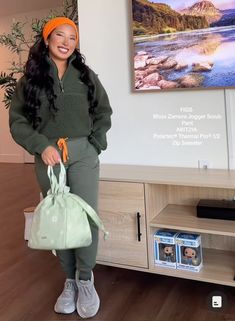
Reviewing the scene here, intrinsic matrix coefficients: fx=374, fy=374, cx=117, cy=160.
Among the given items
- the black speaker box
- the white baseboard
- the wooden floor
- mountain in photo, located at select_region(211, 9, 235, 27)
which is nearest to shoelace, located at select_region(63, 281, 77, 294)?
the wooden floor

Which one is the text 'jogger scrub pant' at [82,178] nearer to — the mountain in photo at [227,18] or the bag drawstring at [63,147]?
the bag drawstring at [63,147]

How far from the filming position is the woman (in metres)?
1.71

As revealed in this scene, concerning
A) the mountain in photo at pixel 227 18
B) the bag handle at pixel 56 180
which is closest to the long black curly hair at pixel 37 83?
the bag handle at pixel 56 180

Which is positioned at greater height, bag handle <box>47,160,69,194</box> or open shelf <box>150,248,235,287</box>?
bag handle <box>47,160,69,194</box>

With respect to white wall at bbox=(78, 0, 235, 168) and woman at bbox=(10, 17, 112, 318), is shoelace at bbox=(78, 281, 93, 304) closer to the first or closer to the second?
woman at bbox=(10, 17, 112, 318)

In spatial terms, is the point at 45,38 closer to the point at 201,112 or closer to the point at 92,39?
the point at 92,39

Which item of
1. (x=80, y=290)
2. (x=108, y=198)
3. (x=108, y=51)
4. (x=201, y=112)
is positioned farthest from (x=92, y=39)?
(x=80, y=290)

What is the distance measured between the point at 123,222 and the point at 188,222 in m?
0.36

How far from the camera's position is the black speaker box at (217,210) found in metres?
1.99

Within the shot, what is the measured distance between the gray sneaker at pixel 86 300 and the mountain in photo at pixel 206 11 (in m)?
1.53

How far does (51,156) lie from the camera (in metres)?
1.65

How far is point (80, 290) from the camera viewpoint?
186 centimetres

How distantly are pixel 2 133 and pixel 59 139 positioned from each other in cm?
550

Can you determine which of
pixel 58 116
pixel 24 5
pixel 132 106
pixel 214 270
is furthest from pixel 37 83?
pixel 24 5
